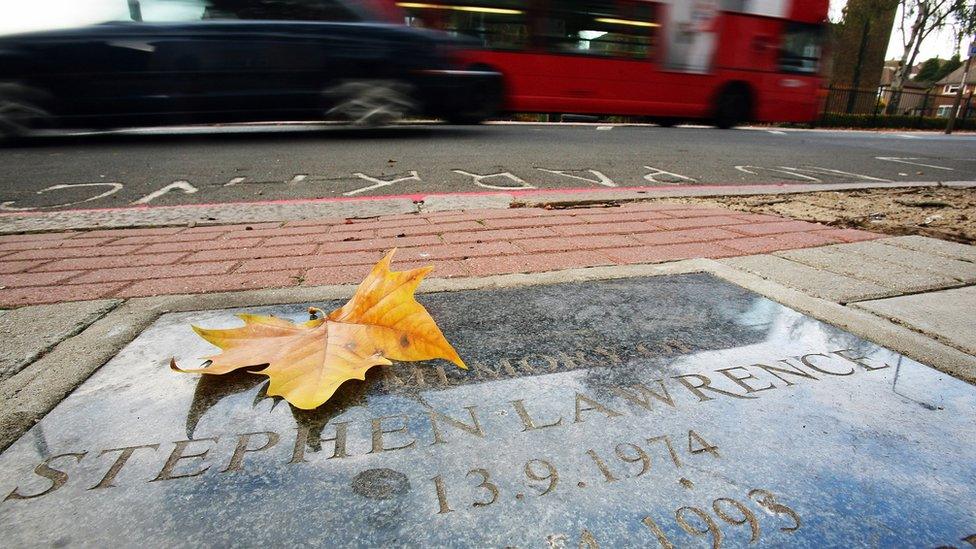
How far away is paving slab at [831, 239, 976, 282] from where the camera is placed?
1.91m

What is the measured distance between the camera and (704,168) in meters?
5.59

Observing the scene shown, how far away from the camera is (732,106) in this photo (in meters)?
12.1

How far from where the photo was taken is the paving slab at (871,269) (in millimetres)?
1789

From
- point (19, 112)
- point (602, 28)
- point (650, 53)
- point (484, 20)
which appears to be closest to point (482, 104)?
point (484, 20)

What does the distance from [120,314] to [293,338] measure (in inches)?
25.8

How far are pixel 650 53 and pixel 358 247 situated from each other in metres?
10.2

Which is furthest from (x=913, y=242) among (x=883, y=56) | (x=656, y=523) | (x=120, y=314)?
(x=883, y=56)

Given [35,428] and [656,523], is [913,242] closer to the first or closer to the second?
[656,523]

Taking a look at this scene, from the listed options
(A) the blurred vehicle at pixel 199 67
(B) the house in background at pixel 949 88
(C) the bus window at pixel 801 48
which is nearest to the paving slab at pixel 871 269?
(A) the blurred vehicle at pixel 199 67

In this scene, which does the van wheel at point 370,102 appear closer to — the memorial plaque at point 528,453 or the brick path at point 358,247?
the brick path at point 358,247

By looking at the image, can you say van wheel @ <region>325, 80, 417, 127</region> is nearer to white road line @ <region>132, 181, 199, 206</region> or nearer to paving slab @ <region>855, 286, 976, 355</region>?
white road line @ <region>132, 181, 199, 206</region>

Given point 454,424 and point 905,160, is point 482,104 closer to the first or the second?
point 905,160

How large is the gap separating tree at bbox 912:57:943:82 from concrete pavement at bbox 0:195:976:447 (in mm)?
75827

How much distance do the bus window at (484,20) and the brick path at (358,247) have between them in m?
7.05
